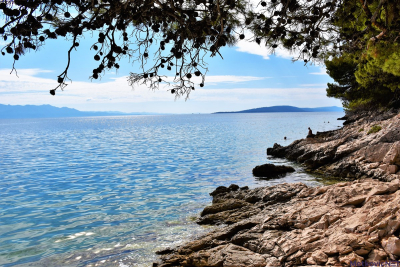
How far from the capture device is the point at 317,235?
6570mm

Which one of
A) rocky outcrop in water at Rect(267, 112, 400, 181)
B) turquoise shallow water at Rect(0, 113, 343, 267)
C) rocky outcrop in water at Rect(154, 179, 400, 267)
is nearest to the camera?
rocky outcrop in water at Rect(154, 179, 400, 267)

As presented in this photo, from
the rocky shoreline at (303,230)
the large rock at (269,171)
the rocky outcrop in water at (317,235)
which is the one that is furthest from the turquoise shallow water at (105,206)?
the rocky outcrop in water at (317,235)

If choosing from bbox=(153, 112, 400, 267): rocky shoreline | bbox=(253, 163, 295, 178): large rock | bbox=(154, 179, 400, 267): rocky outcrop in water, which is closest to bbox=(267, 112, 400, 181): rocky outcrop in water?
bbox=(253, 163, 295, 178): large rock

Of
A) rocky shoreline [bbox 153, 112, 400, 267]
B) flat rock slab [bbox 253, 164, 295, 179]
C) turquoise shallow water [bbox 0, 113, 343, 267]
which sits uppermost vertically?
rocky shoreline [bbox 153, 112, 400, 267]

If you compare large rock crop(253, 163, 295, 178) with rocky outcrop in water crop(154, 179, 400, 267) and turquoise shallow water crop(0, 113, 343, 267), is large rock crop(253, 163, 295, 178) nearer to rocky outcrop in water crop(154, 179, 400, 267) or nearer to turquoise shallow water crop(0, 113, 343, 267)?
turquoise shallow water crop(0, 113, 343, 267)

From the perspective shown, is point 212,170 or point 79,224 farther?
point 212,170

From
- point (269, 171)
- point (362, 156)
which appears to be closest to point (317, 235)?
point (362, 156)

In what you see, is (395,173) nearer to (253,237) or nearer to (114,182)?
(253,237)

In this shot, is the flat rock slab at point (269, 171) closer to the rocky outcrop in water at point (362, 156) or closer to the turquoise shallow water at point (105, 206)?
the turquoise shallow water at point (105, 206)

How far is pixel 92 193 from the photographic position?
17156 mm

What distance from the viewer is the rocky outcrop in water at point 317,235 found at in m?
5.66

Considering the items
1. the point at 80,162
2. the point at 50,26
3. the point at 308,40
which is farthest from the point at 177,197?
the point at 80,162

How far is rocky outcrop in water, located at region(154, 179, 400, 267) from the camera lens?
18.6 feet

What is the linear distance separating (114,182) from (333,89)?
3147 centimetres
